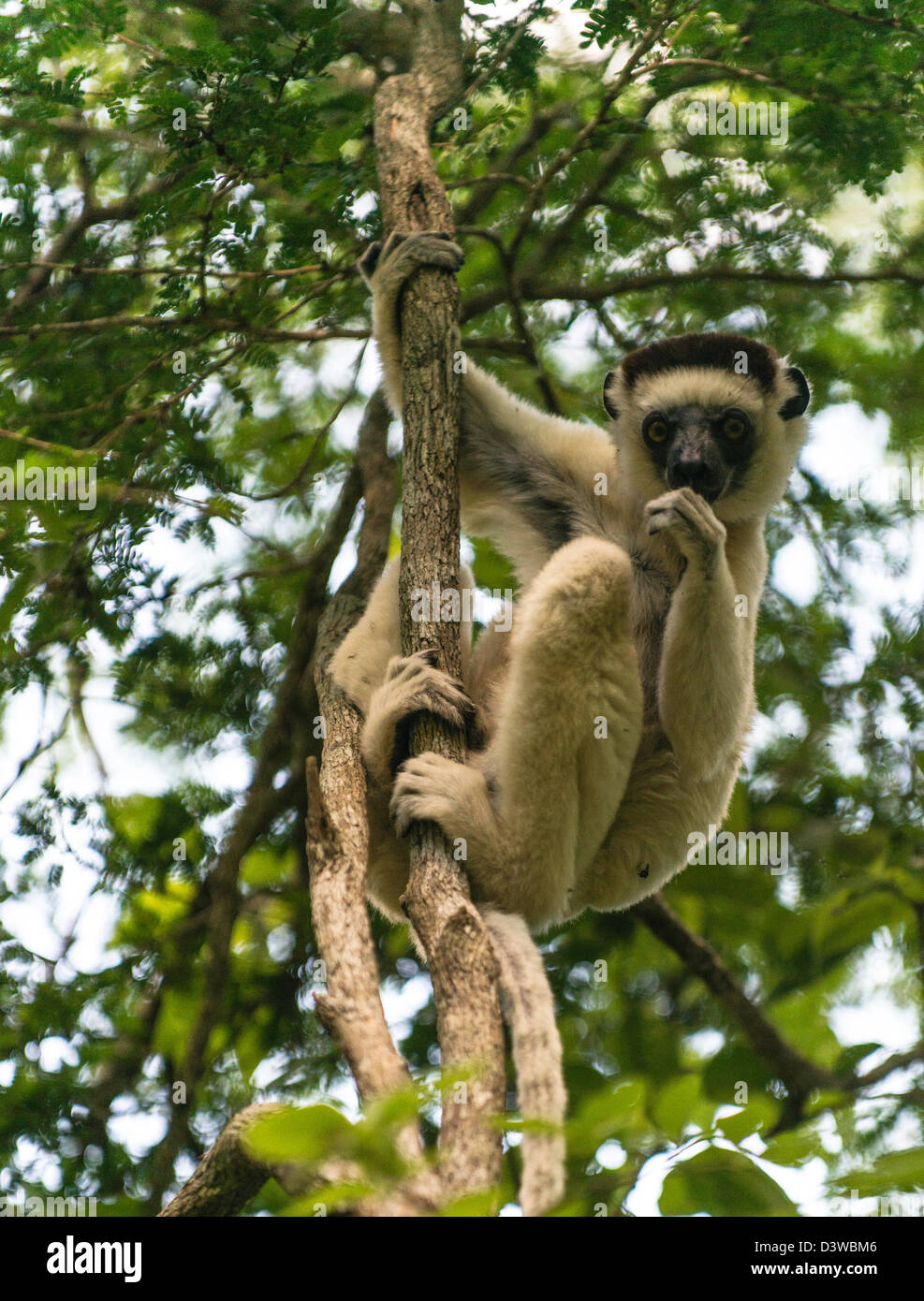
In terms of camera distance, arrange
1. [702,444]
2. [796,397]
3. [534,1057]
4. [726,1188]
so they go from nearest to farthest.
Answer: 1. [726,1188]
2. [534,1057]
3. [702,444]
4. [796,397]

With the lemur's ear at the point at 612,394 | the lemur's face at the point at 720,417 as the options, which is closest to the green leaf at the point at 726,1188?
the lemur's face at the point at 720,417

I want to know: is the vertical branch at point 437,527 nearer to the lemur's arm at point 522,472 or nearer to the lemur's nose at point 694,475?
the lemur's arm at point 522,472

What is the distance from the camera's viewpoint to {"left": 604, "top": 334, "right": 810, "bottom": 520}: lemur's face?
5.98 metres

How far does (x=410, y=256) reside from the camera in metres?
5.44

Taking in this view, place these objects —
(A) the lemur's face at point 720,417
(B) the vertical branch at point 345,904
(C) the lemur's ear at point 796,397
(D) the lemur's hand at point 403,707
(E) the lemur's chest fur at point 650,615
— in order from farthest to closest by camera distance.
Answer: (C) the lemur's ear at point 796,397 < (A) the lemur's face at point 720,417 < (E) the lemur's chest fur at point 650,615 < (D) the lemur's hand at point 403,707 < (B) the vertical branch at point 345,904

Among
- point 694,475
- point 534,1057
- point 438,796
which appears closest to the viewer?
point 534,1057

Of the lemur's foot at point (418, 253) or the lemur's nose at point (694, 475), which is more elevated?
the lemur's foot at point (418, 253)

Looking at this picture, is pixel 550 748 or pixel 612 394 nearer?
pixel 550 748

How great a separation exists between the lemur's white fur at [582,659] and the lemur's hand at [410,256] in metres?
0.01

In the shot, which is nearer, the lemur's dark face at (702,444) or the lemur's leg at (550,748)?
the lemur's leg at (550,748)

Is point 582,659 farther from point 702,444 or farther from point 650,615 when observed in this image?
point 702,444

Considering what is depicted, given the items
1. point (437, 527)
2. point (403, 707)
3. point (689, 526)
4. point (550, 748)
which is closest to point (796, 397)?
point (689, 526)

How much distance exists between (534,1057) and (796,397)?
4211 millimetres

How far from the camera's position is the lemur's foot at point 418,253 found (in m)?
5.40
